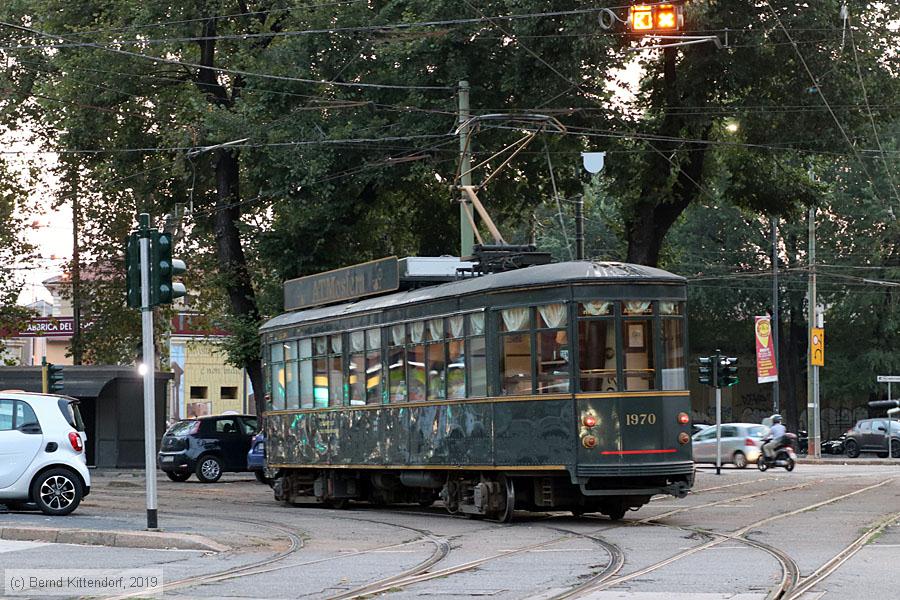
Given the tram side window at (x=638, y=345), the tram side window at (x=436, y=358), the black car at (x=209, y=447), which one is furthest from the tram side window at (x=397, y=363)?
Result: the black car at (x=209, y=447)

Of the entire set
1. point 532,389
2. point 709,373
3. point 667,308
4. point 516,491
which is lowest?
point 516,491

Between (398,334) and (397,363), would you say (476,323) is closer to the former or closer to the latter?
(398,334)

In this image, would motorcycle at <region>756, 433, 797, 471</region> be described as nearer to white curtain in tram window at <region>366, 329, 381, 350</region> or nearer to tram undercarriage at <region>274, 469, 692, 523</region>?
tram undercarriage at <region>274, 469, 692, 523</region>

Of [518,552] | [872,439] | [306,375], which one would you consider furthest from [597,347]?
[872,439]

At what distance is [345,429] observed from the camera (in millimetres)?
22688

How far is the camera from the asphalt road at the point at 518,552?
11531 millimetres

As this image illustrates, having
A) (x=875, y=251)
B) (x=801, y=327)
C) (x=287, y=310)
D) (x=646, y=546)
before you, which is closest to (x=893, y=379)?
(x=875, y=251)

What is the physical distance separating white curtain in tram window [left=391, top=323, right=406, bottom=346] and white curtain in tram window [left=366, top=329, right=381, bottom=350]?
1.41ft

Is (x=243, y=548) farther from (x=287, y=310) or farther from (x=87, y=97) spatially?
(x=87, y=97)

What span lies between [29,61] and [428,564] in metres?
25.9

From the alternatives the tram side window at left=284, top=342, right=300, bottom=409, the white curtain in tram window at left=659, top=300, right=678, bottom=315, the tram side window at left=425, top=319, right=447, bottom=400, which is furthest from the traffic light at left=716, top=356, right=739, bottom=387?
the white curtain in tram window at left=659, top=300, right=678, bottom=315

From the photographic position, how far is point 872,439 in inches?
2057

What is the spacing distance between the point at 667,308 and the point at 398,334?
4.23m

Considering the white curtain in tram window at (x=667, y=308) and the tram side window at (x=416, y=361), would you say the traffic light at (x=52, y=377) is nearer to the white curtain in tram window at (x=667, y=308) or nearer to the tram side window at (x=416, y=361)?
the tram side window at (x=416, y=361)
